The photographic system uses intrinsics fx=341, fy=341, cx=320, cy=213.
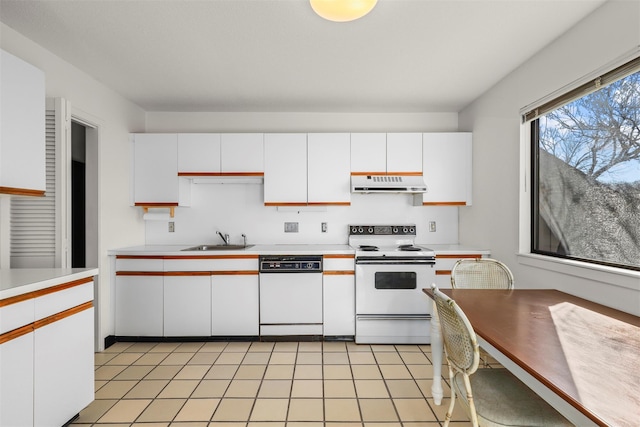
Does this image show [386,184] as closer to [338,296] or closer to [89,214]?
[338,296]

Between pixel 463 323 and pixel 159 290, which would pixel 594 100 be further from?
pixel 159 290

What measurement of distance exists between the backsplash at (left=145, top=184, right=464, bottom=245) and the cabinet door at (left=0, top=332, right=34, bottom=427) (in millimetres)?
2434

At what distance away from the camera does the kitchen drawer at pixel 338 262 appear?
11.5 feet

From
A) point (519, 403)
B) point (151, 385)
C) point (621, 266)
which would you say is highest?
point (621, 266)

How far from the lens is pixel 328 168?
3.83 metres

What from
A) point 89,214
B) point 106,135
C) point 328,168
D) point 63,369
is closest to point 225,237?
point 89,214

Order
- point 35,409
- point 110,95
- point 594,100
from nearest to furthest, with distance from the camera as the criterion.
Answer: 1. point 35,409
2. point 594,100
3. point 110,95

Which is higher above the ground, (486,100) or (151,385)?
(486,100)

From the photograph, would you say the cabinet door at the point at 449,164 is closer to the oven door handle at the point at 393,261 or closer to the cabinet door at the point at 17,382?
the oven door handle at the point at 393,261

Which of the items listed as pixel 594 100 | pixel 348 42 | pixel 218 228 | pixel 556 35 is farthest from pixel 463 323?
pixel 218 228

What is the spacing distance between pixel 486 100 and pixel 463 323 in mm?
2828

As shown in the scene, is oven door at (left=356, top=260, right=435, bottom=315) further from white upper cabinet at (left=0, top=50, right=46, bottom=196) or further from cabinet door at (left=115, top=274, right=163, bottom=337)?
white upper cabinet at (left=0, top=50, right=46, bottom=196)

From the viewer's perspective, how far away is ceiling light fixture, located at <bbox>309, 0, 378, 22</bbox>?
5.48 ft

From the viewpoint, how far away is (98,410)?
2262mm
